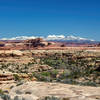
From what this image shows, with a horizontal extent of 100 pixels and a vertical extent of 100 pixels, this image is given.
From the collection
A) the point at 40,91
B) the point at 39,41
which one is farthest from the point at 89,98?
the point at 39,41

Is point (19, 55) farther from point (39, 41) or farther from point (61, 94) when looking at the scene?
point (39, 41)

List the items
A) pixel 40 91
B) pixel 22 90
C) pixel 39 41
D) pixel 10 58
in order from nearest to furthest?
pixel 40 91, pixel 22 90, pixel 10 58, pixel 39 41

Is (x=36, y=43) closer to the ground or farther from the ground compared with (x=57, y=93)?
farther from the ground

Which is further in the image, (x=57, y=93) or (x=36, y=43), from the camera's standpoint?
(x=36, y=43)

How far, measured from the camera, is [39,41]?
10850 centimetres

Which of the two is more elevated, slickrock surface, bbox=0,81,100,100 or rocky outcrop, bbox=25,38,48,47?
rocky outcrop, bbox=25,38,48,47

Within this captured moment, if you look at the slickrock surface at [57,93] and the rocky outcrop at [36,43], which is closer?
the slickrock surface at [57,93]

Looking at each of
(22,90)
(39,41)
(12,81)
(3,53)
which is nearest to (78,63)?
(3,53)

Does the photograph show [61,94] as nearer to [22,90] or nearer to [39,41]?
[22,90]

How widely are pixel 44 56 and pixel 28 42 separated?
4575 cm

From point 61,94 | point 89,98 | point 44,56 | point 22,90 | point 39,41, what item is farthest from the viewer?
point 39,41

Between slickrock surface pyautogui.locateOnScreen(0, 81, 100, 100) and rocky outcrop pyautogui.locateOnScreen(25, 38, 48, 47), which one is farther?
rocky outcrop pyautogui.locateOnScreen(25, 38, 48, 47)

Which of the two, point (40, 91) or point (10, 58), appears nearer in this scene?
point (40, 91)

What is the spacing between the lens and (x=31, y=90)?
13734 millimetres
